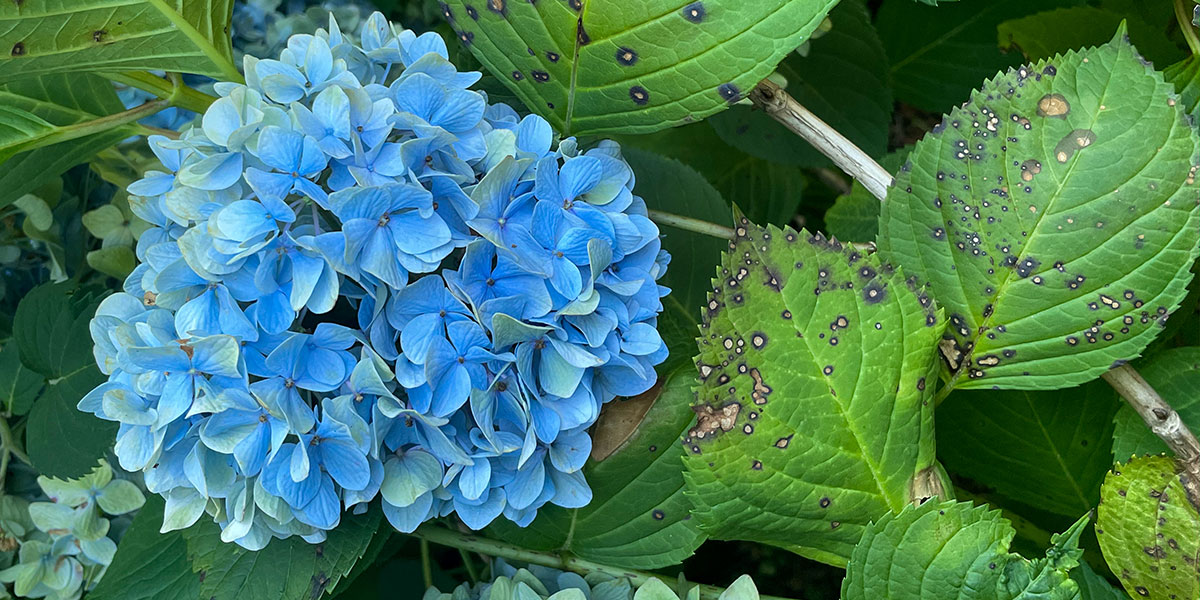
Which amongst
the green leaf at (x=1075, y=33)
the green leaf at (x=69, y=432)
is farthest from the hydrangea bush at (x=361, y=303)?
the green leaf at (x=1075, y=33)

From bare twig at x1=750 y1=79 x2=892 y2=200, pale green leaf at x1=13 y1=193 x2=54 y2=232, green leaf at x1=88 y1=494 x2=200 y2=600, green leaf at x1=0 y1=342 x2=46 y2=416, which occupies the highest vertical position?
bare twig at x1=750 y1=79 x2=892 y2=200

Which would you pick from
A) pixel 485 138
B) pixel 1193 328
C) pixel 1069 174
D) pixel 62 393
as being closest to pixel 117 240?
A: pixel 62 393

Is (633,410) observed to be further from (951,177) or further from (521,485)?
(951,177)

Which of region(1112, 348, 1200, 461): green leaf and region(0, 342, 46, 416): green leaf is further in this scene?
region(0, 342, 46, 416): green leaf

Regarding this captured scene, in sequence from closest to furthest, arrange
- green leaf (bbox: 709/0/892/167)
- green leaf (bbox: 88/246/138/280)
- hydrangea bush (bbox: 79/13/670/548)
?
1. hydrangea bush (bbox: 79/13/670/548)
2. green leaf (bbox: 88/246/138/280)
3. green leaf (bbox: 709/0/892/167)

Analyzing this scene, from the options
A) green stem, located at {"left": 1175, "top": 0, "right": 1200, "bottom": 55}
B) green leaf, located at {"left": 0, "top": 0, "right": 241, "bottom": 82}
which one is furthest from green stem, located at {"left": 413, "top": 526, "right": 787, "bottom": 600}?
green stem, located at {"left": 1175, "top": 0, "right": 1200, "bottom": 55}

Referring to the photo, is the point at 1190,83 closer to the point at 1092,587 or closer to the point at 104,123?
the point at 1092,587

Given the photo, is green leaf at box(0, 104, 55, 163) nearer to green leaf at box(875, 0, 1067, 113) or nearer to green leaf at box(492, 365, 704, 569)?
green leaf at box(492, 365, 704, 569)
